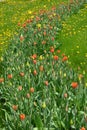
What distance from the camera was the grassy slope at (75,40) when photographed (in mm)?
12434

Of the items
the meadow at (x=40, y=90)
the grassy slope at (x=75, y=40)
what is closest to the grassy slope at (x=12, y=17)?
the grassy slope at (x=75, y=40)

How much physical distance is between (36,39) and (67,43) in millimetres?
1712

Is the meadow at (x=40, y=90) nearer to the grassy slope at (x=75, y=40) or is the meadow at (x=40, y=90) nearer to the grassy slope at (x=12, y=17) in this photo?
the grassy slope at (x=75, y=40)

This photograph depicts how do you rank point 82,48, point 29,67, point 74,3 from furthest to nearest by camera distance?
1. point 74,3
2. point 82,48
3. point 29,67

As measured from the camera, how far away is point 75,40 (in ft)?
48.9

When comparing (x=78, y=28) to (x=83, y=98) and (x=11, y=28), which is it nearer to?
(x=11, y=28)

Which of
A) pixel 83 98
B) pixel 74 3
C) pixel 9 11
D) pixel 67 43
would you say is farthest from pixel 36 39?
pixel 9 11

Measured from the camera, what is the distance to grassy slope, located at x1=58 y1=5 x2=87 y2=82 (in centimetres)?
1243

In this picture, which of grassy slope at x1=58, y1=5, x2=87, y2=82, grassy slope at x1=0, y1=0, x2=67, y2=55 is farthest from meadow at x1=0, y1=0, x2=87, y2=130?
grassy slope at x1=0, y1=0, x2=67, y2=55

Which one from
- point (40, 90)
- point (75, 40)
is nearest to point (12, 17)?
point (75, 40)

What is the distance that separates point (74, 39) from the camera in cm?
1510

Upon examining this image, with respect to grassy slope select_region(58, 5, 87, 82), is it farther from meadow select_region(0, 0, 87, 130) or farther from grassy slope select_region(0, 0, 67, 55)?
grassy slope select_region(0, 0, 67, 55)

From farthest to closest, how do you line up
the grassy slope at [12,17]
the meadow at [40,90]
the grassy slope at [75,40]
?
the grassy slope at [12,17], the grassy slope at [75,40], the meadow at [40,90]

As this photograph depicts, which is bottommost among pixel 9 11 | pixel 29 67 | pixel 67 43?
pixel 9 11
